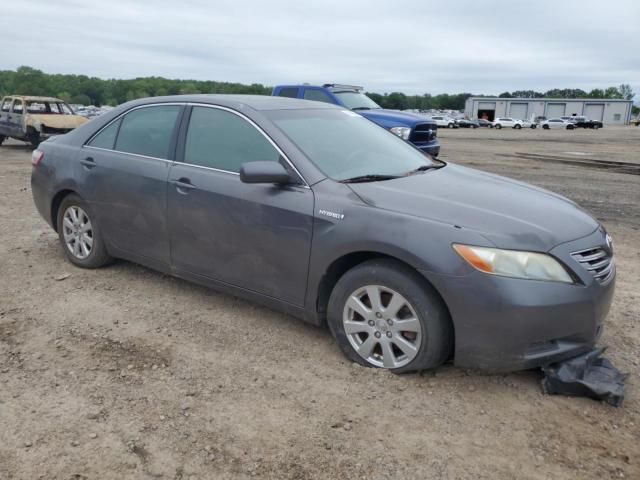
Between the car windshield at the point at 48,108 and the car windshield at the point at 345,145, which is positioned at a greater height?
the car windshield at the point at 48,108

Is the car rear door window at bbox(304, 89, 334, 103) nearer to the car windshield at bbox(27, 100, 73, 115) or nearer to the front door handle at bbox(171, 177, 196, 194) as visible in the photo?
the car windshield at bbox(27, 100, 73, 115)

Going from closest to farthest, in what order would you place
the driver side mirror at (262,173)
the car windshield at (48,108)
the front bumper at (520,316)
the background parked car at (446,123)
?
the front bumper at (520,316) < the driver side mirror at (262,173) < the car windshield at (48,108) < the background parked car at (446,123)

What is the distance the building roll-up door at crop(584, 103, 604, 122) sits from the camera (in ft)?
327

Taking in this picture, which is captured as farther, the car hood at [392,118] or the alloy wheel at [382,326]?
the car hood at [392,118]

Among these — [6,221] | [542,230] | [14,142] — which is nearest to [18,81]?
[14,142]

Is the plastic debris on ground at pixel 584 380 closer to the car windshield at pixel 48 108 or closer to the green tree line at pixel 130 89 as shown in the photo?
the car windshield at pixel 48 108

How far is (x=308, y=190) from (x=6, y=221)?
5.41 metres

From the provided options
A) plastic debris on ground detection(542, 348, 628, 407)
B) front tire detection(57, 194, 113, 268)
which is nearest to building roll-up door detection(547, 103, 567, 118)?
front tire detection(57, 194, 113, 268)

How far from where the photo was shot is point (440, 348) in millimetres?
3260

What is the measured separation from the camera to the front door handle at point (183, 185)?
419 cm

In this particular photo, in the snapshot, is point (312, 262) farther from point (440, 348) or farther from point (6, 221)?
point (6, 221)

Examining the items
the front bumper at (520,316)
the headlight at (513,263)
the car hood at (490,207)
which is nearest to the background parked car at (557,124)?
the car hood at (490,207)

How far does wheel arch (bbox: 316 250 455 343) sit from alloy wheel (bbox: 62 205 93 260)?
8.12 ft

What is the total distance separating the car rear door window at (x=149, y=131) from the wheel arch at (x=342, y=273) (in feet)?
5.64
